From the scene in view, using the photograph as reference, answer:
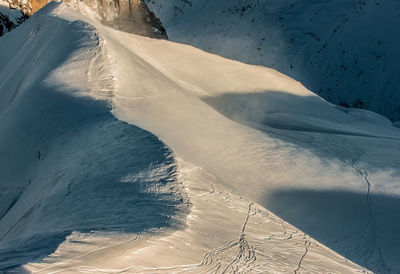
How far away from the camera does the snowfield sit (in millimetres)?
1979

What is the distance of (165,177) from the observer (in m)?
2.64

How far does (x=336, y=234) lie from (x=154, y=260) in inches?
70.1

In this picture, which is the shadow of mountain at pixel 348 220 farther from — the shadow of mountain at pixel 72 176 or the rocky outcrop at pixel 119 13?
the rocky outcrop at pixel 119 13

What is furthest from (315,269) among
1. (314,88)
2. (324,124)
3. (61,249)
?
(314,88)

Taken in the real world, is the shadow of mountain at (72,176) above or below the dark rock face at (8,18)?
below

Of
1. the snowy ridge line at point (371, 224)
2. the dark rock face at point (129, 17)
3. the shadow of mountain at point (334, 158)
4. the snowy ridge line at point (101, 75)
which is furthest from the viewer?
the dark rock face at point (129, 17)

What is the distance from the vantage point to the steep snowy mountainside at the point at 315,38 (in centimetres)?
1151

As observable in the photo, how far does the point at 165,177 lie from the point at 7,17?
25.6ft

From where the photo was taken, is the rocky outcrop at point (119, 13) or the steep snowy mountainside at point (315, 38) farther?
the steep snowy mountainside at point (315, 38)

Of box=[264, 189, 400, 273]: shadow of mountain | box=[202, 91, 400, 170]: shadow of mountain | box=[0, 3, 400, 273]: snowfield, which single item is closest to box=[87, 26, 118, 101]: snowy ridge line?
box=[0, 3, 400, 273]: snowfield

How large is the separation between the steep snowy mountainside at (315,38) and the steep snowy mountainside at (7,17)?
533 cm

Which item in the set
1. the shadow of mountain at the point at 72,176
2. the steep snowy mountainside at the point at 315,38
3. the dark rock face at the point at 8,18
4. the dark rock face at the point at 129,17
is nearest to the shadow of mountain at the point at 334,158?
the shadow of mountain at the point at 72,176

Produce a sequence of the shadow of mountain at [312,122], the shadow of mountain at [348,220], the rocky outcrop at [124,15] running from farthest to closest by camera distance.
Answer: the rocky outcrop at [124,15] < the shadow of mountain at [312,122] < the shadow of mountain at [348,220]

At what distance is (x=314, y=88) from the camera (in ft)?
38.9
